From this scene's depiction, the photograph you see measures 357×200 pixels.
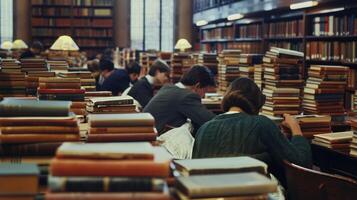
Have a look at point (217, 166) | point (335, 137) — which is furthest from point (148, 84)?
point (217, 166)

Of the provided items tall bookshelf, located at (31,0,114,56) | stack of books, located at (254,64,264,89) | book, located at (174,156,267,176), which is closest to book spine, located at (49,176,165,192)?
book, located at (174,156,267,176)

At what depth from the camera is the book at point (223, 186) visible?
4.54 feet

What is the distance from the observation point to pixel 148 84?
6465mm

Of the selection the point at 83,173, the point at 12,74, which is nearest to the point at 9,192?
the point at 83,173

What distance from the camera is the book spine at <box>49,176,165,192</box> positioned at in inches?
50.7

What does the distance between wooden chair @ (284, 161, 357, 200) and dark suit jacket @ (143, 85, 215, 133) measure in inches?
62.9

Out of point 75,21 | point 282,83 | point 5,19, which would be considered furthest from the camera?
point 5,19

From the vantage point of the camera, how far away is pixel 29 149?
5.62 feet

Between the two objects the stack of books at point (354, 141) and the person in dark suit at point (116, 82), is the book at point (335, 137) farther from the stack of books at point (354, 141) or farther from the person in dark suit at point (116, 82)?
the person in dark suit at point (116, 82)

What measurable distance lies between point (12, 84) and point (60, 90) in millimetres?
1021

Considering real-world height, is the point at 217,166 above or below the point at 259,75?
A: below

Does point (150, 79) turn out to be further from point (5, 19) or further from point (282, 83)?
point (5, 19)

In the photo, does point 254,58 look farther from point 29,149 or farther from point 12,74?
point 29,149

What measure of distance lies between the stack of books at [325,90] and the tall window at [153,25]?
44.4 ft
